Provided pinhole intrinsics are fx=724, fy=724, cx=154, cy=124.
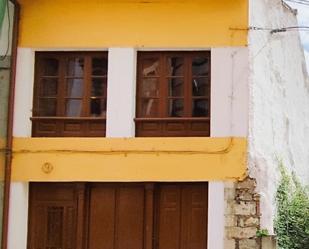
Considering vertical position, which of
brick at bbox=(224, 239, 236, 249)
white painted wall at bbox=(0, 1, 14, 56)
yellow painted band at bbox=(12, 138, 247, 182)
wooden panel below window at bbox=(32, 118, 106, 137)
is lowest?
brick at bbox=(224, 239, 236, 249)

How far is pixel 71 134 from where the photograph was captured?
12.4 meters

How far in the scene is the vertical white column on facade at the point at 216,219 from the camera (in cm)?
1173

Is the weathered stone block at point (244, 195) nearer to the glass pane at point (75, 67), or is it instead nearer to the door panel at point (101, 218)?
the door panel at point (101, 218)

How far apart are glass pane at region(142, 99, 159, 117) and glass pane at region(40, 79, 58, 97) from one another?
5.18 feet

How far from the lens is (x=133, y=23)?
12.3m

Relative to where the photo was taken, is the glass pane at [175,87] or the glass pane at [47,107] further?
the glass pane at [47,107]

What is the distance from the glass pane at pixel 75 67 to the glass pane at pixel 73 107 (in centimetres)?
46

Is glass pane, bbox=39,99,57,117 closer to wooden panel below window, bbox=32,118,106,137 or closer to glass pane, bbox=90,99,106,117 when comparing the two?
wooden panel below window, bbox=32,118,106,137

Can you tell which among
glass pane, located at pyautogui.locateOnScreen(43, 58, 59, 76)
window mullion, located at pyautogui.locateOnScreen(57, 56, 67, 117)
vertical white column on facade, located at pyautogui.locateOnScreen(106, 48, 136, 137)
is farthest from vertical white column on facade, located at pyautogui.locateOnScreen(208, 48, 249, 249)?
glass pane, located at pyautogui.locateOnScreen(43, 58, 59, 76)

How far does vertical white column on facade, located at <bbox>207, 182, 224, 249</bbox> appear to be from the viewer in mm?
11734

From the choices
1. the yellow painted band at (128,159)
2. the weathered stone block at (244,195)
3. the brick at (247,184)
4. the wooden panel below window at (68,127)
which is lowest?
the weathered stone block at (244,195)

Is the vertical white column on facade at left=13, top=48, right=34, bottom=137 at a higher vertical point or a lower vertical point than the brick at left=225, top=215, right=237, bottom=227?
higher

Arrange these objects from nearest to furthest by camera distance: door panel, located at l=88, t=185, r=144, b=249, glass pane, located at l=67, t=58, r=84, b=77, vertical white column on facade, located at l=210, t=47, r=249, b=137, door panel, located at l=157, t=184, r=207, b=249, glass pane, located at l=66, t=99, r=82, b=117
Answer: vertical white column on facade, located at l=210, t=47, r=249, b=137, door panel, located at l=157, t=184, r=207, b=249, door panel, located at l=88, t=185, r=144, b=249, glass pane, located at l=66, t=99, r=82, b=117, glass pane, located at l=67, t=58, r=84, b=77

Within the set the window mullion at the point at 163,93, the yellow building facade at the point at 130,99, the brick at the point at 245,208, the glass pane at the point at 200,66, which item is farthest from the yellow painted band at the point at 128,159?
the glass pane at the point at 200,66
